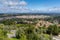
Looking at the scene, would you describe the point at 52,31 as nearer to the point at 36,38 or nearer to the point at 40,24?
the point at 40,24

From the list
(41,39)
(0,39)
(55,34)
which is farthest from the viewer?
(55,34)

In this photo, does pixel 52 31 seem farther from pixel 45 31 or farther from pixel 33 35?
pixel 33 35

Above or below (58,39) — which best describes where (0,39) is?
above

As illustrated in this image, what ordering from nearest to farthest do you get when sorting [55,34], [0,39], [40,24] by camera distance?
[0,39], [55,34], [40,24]

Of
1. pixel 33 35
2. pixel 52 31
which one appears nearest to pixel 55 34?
pixel 52 31

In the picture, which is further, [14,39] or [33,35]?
[14,39]

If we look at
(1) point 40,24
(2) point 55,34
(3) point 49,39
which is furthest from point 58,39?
(1) point 40,24

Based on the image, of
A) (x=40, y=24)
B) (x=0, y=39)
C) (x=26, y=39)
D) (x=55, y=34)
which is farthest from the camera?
(x=40, y=24)

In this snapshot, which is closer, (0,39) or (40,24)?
(0,39)

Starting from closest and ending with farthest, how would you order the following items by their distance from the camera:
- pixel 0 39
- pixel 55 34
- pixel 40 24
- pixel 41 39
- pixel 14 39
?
pixel 0 39 → pixel 41 39 → pixel 14 39 → pixel 55 34 → pixel 40 24
